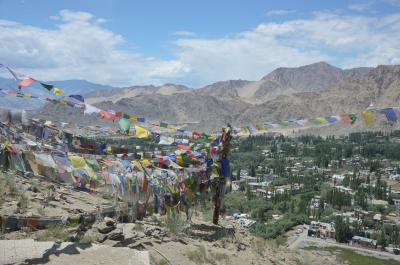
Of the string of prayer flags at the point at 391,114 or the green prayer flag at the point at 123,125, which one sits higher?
the string of prayer flags at the point at 391,114

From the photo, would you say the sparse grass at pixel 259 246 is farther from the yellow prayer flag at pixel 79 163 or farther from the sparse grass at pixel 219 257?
the yellow prayer flag at pixel 79 163

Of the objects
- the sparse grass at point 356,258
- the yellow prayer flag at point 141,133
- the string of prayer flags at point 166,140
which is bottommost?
the sparse grass at point 356,258

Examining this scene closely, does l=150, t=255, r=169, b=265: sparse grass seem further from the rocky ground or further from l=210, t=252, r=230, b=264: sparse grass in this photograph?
l=210, t=252, r=230, b=264: sparse grass

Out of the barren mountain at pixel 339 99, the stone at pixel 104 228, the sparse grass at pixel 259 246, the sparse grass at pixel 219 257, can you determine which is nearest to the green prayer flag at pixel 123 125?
the stone at pixel 104 228

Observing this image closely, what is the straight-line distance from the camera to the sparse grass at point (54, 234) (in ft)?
30.5

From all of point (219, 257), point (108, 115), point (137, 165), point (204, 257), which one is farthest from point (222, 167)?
point (108, 115)

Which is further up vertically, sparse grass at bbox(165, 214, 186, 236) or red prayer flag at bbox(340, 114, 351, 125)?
red prayer flag at bbox(340, 114, 351, 125)

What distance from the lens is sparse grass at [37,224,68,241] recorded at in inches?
366

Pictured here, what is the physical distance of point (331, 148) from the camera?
10712cm

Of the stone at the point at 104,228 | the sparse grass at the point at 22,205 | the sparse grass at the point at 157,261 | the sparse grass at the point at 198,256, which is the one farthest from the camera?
the sparse grass at the point at 22,205

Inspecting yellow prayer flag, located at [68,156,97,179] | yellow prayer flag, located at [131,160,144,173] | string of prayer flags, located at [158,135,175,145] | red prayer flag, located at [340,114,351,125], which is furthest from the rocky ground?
red prayer flag, located at [340,114,351,125]

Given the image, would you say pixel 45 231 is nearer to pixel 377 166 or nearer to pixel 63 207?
pixel 63 207

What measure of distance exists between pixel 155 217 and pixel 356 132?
13022 centimetres

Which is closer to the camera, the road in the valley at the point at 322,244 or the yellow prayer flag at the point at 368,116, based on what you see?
the yellow prayer flag at the point at 368,116
